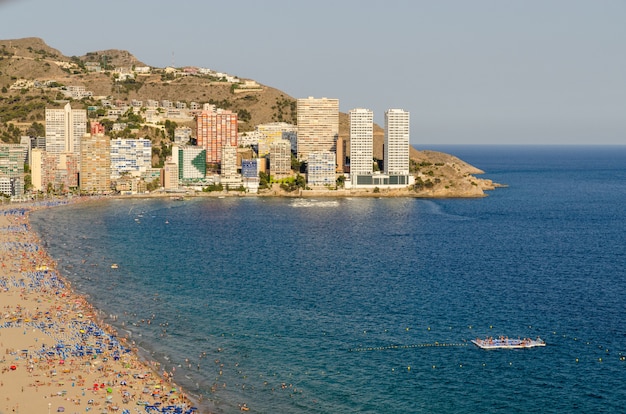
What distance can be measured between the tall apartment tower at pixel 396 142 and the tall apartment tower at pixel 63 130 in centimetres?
3222

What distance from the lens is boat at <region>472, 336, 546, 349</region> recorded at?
24.1 meters

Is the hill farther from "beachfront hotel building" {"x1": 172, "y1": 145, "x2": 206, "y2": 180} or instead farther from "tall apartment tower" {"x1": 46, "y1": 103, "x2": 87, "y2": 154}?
"beachfront hotel building" {"x1": 172, "y1": 145, "x2": 206, "y2": 180}

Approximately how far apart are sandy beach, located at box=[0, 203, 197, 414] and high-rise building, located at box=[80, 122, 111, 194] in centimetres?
4087

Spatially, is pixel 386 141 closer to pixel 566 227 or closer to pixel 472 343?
pixel 566 227

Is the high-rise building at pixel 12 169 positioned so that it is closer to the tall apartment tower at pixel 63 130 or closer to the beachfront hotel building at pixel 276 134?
the tall apartment tower at pixel 63 130

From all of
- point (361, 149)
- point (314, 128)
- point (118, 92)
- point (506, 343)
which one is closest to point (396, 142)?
point (361, 149)

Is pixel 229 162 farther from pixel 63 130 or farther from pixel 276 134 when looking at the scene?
pixel 63 130

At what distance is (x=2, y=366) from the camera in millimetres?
21719

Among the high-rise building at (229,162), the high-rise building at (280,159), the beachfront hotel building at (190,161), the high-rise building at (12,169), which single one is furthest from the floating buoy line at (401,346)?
the beachfront hotel building at (190,161)

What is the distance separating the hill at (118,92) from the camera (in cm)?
9431

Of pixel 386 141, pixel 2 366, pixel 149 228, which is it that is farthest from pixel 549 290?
pixel 386 141

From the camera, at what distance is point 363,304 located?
95.8 feet

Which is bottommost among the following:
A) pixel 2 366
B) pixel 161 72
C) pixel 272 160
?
pixel 2 366

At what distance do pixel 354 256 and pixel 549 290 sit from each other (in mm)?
11410
